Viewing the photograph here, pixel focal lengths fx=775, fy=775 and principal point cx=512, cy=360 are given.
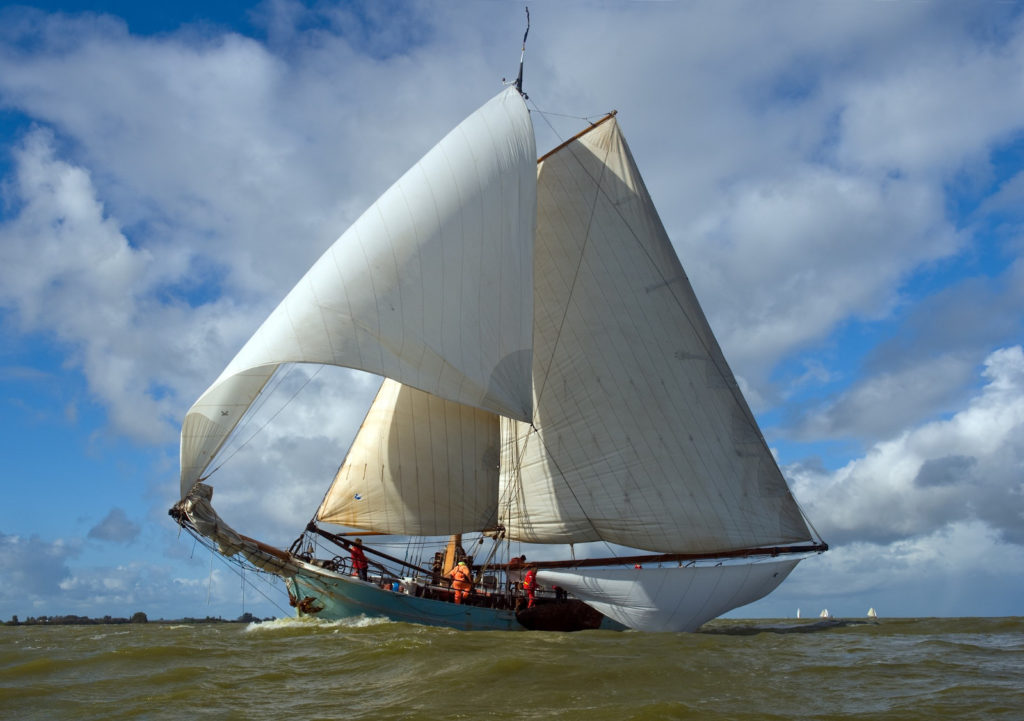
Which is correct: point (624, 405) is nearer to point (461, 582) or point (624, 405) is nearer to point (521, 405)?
point (521, 405)

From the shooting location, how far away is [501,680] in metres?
12.6

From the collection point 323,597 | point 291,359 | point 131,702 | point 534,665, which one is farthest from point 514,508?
point 131,702

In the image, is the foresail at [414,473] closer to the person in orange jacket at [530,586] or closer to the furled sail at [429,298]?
the person in orange jacket at [530,586]

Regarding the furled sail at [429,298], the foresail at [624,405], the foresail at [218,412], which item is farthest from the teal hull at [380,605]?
the foresail at [218,412]

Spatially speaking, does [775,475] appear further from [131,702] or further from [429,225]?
[131,702]

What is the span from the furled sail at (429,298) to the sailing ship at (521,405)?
55 mm

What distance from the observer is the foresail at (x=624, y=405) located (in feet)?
83.0

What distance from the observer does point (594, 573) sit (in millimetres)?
22312

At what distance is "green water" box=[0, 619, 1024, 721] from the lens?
10.7 meters

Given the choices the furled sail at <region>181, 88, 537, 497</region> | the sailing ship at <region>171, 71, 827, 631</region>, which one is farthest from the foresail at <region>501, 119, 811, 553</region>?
the furled sail at <region>181, 88, 537, 497</region>

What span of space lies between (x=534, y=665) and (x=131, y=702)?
6563mm

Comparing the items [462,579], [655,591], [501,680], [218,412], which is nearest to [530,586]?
[462,579]

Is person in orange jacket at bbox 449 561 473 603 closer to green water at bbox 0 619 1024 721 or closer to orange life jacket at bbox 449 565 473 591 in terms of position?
orange life jacket at bbox 449 565 473 591

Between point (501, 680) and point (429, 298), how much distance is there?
34.6ft
